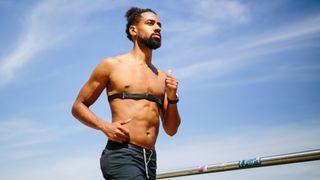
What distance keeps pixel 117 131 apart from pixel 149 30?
1489mm

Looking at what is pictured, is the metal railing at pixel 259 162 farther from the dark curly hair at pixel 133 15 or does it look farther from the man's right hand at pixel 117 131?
the dark curly hair at pixel 133 15

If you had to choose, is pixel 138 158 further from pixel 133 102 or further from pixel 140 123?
pixel 133 102

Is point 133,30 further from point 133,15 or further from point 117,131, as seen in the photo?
point 117,131

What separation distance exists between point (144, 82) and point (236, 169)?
4.74 feet

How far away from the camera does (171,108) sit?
13.4 feet

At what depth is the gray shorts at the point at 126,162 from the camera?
3.44 meters

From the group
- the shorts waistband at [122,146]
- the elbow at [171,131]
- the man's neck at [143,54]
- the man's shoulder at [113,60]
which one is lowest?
the shorts waistband at [122,146]

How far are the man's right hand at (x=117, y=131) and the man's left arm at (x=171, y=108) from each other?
2.15 feet

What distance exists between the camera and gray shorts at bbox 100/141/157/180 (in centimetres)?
344

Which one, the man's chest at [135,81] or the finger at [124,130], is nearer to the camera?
the finger at [124,130]

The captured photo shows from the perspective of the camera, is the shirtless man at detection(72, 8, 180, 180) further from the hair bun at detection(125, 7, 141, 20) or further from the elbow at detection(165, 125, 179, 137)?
the hair bun at detection(125, 7, 141, 20)

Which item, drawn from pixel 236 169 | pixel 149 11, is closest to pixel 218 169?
pixel 236 169

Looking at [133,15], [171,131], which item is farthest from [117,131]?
[133,15]

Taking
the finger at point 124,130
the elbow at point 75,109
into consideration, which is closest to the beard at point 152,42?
the elbow at point 75,109
